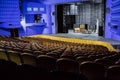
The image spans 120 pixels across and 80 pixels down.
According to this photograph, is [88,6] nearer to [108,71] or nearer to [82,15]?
[82,15]

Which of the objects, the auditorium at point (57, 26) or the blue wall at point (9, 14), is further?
the blue wall at point (9, 14)

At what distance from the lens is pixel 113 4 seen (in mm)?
14781

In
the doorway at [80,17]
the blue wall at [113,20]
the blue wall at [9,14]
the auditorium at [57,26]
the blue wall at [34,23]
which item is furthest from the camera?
the doorway at [80,17]

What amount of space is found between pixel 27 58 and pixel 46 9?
16548 mm

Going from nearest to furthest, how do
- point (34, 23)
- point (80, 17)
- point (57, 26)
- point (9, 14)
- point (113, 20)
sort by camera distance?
point (113, 20), point (9, 14), point (34, 23), point (57, 26), point (80, 17)

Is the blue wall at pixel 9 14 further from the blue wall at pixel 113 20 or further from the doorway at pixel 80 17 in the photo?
the blue wall at pixel 113 20

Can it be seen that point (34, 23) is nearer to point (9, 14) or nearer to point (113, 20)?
point (9, 14)

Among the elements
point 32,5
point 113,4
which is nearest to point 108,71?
point 113,4

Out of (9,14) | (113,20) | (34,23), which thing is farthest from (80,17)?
(113,20)

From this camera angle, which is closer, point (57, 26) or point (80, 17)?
point (57, 26)

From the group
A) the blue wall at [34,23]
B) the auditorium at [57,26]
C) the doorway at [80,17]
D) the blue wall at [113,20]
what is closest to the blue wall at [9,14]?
the auditorium at [57,26]

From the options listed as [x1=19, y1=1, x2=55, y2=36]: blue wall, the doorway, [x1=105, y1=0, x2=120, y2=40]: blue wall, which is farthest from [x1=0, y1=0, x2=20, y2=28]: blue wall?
[x1=105, y1=0, x2=120, y2=40]: blue wall

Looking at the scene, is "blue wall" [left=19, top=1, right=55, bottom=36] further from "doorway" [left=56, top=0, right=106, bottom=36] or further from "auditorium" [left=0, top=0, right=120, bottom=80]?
"doorway" [left=56, top=0, right=106, bottom=36]

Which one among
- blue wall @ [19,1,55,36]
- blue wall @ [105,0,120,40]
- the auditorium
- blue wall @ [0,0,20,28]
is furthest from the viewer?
blue wall @ [19,1,55,36]
